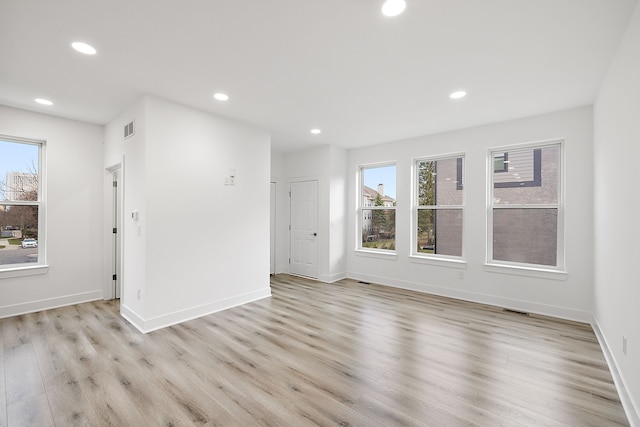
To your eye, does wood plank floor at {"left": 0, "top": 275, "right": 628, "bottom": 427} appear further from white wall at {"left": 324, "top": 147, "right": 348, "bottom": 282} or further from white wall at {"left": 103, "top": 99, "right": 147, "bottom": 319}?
white wall at {"left": 324, "top": 147, "right": 348, "bottom": 282}

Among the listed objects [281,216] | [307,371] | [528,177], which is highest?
[528,177]

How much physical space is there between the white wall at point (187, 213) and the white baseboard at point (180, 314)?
1cm

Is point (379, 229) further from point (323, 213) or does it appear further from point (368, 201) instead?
point (323, 213)

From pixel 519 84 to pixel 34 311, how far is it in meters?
6.64

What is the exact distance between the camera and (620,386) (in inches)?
87.8

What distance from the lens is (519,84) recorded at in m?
3.03

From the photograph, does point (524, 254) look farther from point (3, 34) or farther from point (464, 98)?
point (3, 34)

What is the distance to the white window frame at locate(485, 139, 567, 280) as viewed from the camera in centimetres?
391

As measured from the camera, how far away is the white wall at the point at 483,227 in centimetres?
370

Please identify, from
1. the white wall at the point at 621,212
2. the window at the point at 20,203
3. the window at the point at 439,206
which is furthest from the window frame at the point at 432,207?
the window at the point at 20,203

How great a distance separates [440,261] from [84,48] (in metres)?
5.19

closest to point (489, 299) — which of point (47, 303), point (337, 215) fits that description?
point (337, 215)

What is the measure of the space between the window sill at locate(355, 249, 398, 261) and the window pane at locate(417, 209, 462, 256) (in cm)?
50

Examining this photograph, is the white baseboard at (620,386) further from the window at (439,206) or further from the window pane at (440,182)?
the window pane at (440,182)
